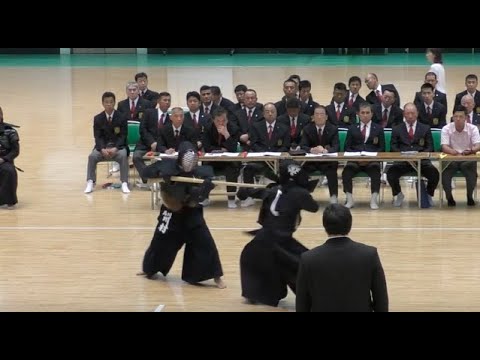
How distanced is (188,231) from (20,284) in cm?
204

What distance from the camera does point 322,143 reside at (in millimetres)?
16969

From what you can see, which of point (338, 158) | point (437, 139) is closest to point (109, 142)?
point (338, 158)

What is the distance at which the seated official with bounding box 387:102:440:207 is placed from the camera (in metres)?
16.6

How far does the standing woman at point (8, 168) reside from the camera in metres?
16.5

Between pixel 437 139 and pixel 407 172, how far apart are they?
1.15 m

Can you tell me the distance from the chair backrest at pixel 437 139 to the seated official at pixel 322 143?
1.68 m

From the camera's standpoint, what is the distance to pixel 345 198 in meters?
17.2

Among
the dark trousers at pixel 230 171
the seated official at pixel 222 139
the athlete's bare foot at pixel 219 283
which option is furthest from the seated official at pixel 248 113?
the athlete's bare foot at pixel 219 283

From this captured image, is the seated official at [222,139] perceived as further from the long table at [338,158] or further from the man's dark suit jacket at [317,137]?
the man's dark suit jacket at [317,137]

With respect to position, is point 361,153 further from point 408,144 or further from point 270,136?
point 270,136
